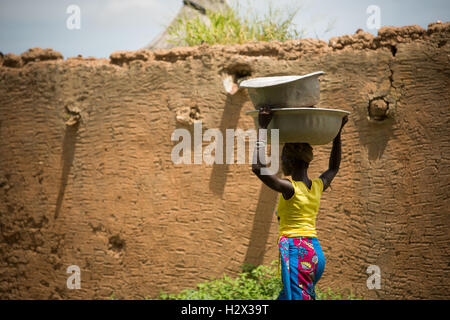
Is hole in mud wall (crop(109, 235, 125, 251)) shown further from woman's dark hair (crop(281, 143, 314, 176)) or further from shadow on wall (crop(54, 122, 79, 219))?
woman's dark hair (crop(281, 143, 314, 176))

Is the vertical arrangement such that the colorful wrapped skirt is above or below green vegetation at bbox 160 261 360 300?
above


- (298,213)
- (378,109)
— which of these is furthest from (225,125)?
(298,213)

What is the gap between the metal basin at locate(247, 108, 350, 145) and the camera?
8.21 feet

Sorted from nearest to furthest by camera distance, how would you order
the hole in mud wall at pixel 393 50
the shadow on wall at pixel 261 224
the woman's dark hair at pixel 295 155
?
the woman's dark hair at pixel 295 155
the hole in mud wall at pixel 393 50
the shadow on wall at pixel 261 224

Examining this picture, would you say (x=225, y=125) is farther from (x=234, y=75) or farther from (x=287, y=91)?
(x=287, y=91)

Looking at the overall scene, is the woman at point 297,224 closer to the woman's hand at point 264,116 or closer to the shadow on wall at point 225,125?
the woman's hand at point 264,116

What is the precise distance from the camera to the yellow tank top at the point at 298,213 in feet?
8.22

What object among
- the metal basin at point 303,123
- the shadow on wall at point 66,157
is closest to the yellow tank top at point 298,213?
the metal basin at point 303,123

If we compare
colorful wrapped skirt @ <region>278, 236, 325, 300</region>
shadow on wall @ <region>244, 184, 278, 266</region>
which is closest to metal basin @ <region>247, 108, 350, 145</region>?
colorful wrapped skirt @ <region>278, 236, 325, 300</region>

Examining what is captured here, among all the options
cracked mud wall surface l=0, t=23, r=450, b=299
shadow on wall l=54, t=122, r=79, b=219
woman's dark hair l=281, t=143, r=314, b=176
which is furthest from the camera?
shadow on wall l=54, t=122, r=79, b=219

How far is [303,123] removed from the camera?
98.8 inches

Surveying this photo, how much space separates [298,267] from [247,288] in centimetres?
160

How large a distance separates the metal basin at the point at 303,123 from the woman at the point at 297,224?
71 mm

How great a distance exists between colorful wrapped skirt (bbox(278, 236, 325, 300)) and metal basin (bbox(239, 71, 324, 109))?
0.73 m
